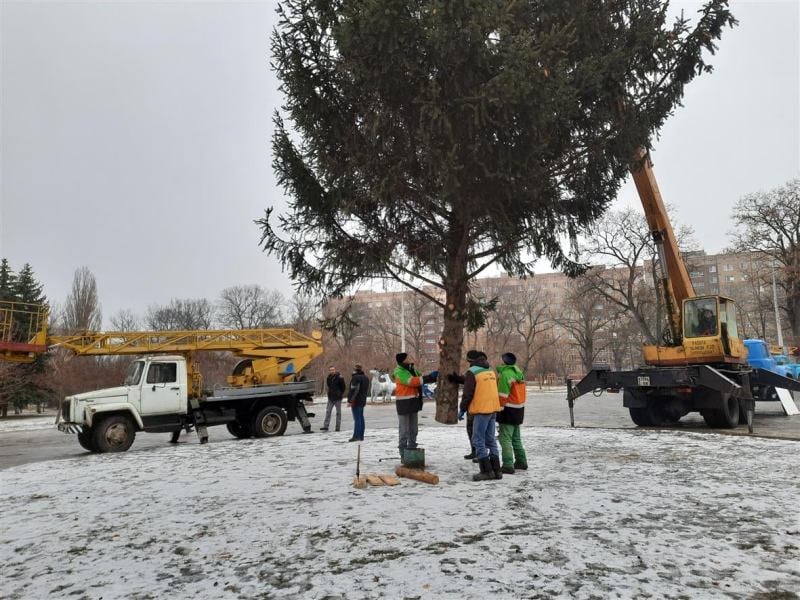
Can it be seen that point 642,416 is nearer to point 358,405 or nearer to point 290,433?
point 358,405

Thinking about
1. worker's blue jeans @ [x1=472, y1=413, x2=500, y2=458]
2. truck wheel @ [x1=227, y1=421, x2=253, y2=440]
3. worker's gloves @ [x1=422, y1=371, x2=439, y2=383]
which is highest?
worker's gloves @ [x1=422, y1=371, x2=439, y2=383]

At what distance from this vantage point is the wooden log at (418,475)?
6816mm

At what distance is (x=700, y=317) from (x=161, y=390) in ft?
44.5

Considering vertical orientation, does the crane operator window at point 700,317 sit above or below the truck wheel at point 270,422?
above

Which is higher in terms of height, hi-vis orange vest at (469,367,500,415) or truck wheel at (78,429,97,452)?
hi-vis orange vest at (469,367,500,415)

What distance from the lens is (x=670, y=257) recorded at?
46.5 feet

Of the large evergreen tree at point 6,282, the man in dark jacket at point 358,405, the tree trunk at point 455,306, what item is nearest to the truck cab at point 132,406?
the man in dark jacket at point 358,405

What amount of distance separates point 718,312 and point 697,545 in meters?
10.4

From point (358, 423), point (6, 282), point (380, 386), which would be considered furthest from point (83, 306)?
point (358, 423)

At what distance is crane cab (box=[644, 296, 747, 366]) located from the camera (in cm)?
1294

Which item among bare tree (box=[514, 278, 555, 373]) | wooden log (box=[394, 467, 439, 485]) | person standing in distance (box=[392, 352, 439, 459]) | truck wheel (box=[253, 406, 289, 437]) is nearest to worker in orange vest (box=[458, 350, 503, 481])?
wooden log (box=[394, 467, 439, 485])

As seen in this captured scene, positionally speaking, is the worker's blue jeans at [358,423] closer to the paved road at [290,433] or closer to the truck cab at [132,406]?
the paved road at [290,433]

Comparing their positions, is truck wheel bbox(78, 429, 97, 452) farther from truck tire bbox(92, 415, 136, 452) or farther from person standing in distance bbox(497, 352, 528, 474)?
person standing in distance bbox(497, 352, 528, 474)

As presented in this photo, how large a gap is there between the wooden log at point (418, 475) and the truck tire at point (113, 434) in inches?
306
